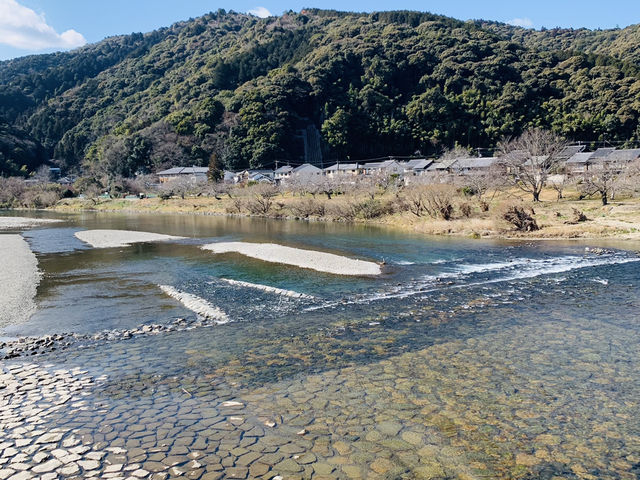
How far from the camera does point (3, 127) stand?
10288cm

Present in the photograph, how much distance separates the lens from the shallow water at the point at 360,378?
19.9 ft

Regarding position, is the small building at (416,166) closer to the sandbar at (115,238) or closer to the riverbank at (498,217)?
the riverbank at (498,217)

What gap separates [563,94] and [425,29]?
50.6m

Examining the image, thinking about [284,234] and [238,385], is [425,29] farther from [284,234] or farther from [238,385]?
[238,385]

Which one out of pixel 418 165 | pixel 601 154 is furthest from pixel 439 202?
pixel 418 165

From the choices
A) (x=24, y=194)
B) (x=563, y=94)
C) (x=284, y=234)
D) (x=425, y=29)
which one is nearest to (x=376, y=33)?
(x=425, y=29)

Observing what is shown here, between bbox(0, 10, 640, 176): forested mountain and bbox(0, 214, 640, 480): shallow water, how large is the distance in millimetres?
76391

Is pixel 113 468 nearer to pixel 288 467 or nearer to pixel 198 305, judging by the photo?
pixel 288 467

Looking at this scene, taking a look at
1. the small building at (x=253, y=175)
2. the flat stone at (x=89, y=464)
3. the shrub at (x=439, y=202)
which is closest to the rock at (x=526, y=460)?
the flat stone at (x=89, y=464)

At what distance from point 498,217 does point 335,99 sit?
79.9 meters

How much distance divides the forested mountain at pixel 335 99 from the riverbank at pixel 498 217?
4326cm

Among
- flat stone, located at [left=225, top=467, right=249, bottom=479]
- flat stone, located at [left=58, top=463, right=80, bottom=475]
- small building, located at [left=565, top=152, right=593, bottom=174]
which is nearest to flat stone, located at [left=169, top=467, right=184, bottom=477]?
flat stone, located at [left=225, top=467, right=249, bottom=479]

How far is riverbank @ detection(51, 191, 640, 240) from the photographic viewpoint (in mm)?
28856

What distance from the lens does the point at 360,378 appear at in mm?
8562
